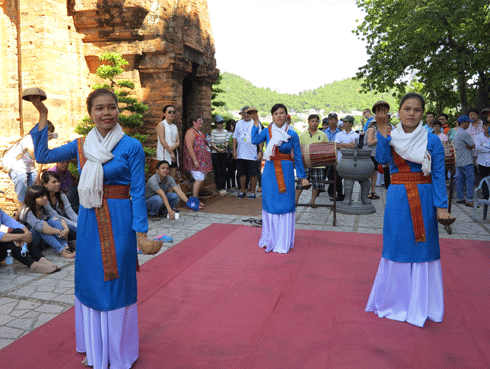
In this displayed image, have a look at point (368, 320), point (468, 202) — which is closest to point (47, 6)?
point (368, 320)

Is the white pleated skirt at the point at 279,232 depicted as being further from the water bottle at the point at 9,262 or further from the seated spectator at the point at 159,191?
the water bottle at the point at 9,262

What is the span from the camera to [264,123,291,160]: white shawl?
5402mm

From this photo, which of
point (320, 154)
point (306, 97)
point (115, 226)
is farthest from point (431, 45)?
point (306, 97)

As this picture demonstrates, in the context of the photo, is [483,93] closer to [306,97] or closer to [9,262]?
[9,262]

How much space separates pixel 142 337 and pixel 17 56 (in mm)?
6421

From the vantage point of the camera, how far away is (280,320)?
3.54 meters

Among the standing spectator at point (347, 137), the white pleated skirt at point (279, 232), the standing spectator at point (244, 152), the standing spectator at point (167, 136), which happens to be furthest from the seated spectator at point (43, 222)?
the standing spectator at point (347, 137)

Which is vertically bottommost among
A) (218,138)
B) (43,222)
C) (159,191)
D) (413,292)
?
(413,292)

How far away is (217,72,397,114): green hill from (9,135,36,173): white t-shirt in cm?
6299

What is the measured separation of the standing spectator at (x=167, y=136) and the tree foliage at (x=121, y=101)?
0.62 feet

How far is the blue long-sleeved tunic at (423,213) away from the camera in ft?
11.3

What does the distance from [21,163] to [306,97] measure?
98.0 metres

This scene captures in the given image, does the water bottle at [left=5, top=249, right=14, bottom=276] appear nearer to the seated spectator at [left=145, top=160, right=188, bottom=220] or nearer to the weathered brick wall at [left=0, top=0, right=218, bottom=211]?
the seated spectator at [left=145, top=160, right=188, bottom=220]

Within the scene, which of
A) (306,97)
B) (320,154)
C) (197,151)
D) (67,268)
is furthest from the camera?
(306,97)
